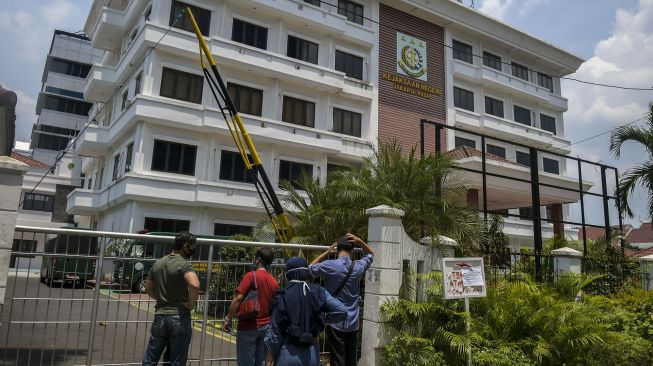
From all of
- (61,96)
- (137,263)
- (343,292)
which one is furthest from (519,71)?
(61,96)

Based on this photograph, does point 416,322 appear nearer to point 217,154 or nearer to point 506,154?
point 217,154

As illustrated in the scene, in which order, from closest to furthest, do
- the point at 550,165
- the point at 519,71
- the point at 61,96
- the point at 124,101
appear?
the point at 124,101, the point at 519,71, the point at 550,165, the point at 61,96

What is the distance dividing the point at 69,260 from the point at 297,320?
270 cm

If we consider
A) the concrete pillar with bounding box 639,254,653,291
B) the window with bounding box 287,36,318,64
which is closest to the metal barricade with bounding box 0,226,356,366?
the concrete pillar with bounding box 639,254,653,291

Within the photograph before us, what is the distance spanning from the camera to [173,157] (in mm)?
20516

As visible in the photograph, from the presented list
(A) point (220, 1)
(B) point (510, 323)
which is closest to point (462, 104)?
(A) point (220, 1)

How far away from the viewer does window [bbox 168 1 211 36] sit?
20.9 metres

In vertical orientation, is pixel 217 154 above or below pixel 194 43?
below

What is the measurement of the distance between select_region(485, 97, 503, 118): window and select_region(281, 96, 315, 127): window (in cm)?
1270

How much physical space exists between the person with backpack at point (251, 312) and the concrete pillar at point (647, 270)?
9.45 m

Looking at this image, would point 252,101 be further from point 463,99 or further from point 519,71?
point 519,71

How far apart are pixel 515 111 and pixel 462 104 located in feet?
16.4

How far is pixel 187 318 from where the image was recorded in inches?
183

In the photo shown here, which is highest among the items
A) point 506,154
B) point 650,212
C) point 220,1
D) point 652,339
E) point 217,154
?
point 220,1
